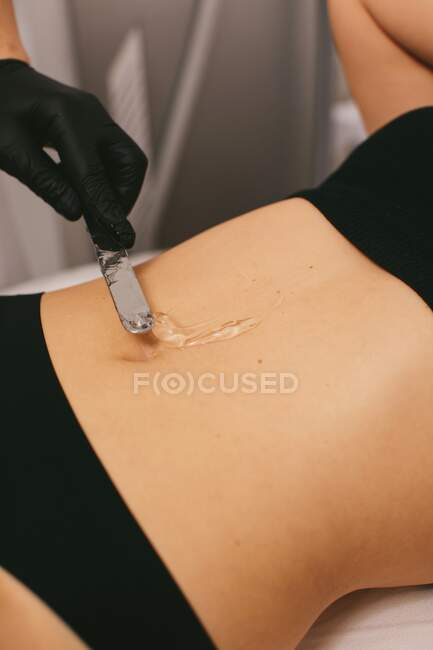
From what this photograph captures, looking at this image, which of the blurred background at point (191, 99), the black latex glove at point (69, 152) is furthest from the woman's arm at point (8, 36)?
the blurred background at point (191, 99)

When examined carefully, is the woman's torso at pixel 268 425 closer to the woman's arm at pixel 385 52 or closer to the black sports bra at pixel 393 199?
the black sports bra at pixel 393 199

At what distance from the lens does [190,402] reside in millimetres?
501

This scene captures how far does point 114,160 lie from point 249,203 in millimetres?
1018

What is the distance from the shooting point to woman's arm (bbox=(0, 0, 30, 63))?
2.87 ft

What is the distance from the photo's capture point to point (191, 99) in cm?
152

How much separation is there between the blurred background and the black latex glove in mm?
501

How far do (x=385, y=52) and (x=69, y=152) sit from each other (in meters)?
0.47

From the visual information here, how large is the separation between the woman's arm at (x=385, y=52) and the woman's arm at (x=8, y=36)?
1.54 feet

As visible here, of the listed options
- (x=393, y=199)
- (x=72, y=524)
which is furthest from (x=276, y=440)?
(x=393, y=199)

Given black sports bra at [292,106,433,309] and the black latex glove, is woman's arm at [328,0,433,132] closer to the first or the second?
black sports bra at [292,106,433,309]

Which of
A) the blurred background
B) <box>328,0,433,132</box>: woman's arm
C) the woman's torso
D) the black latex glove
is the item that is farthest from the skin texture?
the blurred background

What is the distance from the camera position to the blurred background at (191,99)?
1.33 metres

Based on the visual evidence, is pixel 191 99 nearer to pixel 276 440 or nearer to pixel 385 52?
pixel 385 52

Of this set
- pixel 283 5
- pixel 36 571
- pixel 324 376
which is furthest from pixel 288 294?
pixel 283 5
